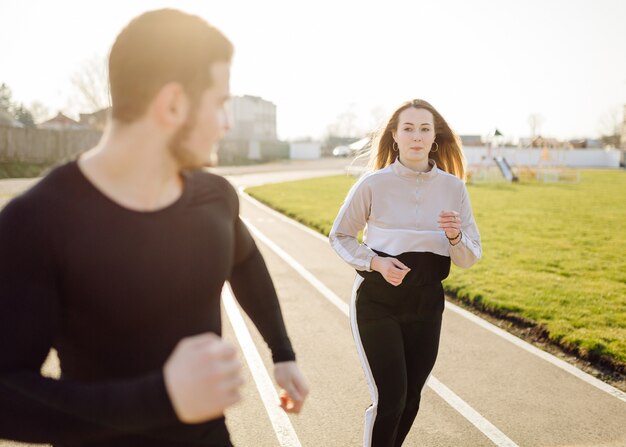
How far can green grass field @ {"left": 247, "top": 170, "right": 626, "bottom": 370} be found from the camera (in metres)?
7.07

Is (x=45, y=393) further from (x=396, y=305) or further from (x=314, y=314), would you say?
(x=314, y=314)

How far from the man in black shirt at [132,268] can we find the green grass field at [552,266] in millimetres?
5574

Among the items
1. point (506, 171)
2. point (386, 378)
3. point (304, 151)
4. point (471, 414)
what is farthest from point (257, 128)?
point (386, 378)

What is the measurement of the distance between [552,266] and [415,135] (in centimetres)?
838

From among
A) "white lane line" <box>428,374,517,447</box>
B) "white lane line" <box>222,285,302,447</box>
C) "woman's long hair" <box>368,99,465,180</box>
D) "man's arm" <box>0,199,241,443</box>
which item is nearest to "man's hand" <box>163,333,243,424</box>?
"man's arm" <box>0,199,241,443</box>

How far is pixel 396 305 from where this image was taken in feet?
11.4

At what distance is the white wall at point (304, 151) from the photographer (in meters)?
84.4

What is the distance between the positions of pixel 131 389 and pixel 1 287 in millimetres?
358

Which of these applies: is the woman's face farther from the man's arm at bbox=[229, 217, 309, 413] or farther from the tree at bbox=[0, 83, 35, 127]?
the tree at bbox=[0, 83, 35, 127]

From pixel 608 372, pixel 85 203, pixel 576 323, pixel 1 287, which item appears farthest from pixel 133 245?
pixel 576 323

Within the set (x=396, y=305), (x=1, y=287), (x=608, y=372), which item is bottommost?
(x=608, y=372)

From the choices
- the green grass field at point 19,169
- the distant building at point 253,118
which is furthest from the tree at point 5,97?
the green grass field at point 19,169

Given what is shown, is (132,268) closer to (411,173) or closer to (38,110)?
(411,173)

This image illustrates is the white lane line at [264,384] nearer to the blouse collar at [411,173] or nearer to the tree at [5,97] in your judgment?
the blouse collar at [411,173]
